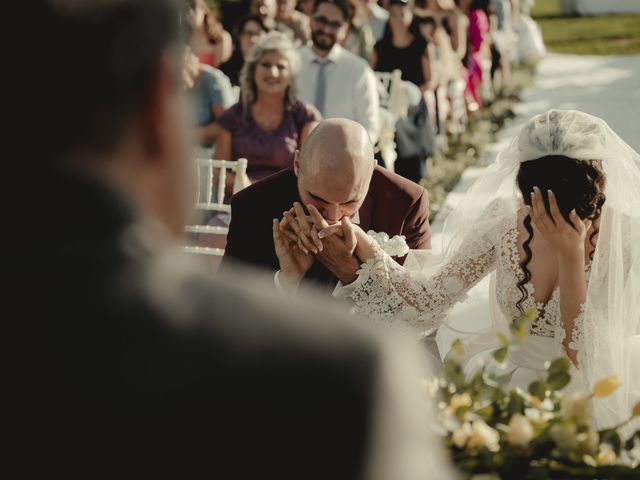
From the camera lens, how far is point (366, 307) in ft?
10.7

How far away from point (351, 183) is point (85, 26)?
2509 millimetres

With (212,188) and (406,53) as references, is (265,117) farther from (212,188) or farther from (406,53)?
(406,53)

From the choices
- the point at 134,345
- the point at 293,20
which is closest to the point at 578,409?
the point at 134,345

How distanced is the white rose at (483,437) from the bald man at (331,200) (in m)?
1.59

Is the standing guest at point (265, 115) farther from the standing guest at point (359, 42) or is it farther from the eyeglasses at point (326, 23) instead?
the standing guest at point (359, 42)

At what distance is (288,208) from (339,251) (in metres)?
0.59

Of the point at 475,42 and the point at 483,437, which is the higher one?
the point at 475,42

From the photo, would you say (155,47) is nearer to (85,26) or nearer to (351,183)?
(85,26)

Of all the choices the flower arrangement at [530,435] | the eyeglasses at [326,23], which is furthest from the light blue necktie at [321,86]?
the flower arrangement at [530,435]

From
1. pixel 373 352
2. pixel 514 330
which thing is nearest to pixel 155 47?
pixel 373 352

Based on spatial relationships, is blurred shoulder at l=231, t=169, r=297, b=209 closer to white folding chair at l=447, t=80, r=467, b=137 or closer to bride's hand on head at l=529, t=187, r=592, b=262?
bride's hand on head at l=529, t=187, r=592, b=262

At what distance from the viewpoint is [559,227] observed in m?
3.09

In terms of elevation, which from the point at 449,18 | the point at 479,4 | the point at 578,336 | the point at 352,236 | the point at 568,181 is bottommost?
the point at 578,336

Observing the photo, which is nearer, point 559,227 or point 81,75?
point 81,75
